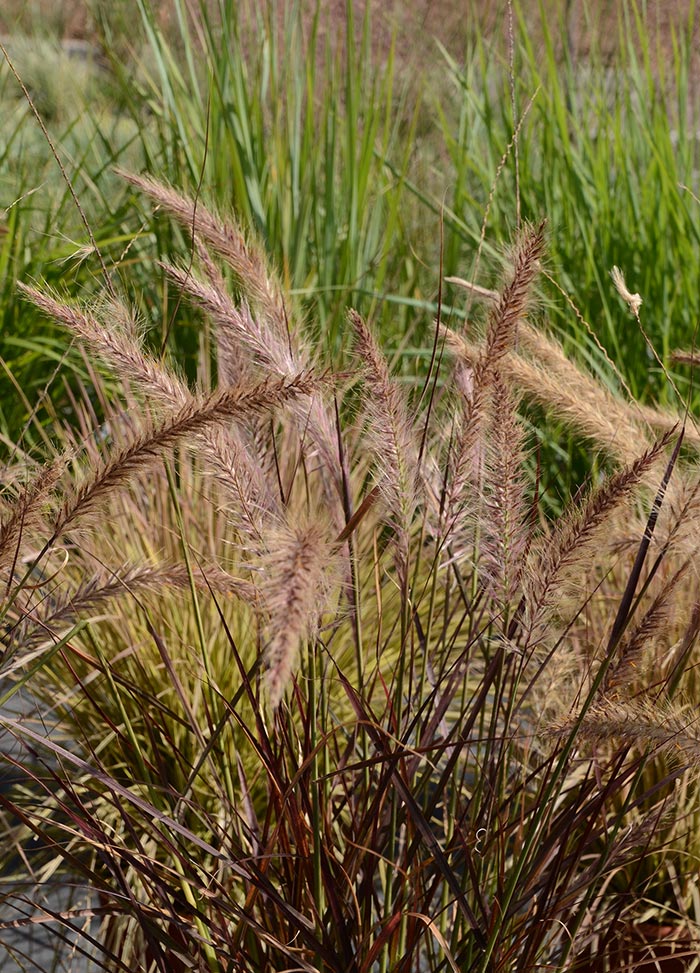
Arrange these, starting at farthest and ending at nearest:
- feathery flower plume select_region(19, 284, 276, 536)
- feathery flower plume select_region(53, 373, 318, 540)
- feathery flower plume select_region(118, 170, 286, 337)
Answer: feathery flower plume select_region(118, 170, 286, 337) < feathery flower plume select_region(19, 284, 276, 536) < feathery flower plume select_region(53, 373, 318, 540)

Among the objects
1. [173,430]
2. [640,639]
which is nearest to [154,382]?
[173,430]

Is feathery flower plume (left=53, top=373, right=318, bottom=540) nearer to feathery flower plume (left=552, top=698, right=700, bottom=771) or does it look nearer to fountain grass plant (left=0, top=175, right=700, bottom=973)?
fountain grass plant (left=0, top=175, right=700, bottom=973)

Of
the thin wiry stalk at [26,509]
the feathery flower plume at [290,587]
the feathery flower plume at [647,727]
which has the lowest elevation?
the feathery flower plume at [647,727]

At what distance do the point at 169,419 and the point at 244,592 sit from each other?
0.25 metres

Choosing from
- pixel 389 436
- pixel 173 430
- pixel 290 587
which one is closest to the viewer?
pixel 290 587

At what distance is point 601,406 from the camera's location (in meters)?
1.00

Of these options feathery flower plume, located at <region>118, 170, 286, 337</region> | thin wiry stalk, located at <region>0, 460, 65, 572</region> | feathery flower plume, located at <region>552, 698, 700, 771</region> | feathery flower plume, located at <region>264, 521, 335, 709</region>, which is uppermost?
feathery flower plume, located at <region>118, 170, 286, 337</region>

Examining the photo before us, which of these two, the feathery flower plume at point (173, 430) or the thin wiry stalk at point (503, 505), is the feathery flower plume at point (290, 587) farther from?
the thin wiry stalk at point (503, 505)

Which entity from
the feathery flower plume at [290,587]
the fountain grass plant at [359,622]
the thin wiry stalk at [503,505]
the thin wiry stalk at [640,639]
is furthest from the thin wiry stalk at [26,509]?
the thin wiry stalk at [640,639]

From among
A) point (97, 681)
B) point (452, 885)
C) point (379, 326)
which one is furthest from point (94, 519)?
point (379, 326)

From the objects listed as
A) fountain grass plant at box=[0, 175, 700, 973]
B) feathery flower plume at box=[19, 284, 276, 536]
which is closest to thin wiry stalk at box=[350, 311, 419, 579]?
fountain grass plant at box=[0, 175, 700, 973]

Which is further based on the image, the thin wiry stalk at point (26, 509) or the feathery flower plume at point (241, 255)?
the feathery flower plume at point (241, 255)

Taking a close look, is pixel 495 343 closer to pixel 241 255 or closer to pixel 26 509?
pixel 241 255

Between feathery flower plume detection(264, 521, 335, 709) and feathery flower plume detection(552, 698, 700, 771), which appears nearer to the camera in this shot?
feathery flower plume detection(264, 521, 335, 709)
